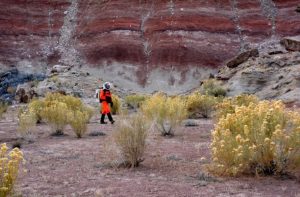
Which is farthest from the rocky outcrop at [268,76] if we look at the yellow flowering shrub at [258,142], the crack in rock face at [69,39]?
the yellow flowering shrub at [258,142]

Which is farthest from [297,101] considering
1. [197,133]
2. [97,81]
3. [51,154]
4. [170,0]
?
[170,0]

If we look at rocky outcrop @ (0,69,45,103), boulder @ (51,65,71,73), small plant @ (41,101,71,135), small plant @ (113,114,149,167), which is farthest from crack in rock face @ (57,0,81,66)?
small plant @ (113,114,149,167)

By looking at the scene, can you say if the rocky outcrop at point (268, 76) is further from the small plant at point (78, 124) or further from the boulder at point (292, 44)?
the small plant at point (78, 124)

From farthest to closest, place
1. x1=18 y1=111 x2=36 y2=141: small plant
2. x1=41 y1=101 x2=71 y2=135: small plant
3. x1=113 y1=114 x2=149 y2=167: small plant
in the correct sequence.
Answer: x1=41 y1=101 x2=71 y2=135: small plant → x1=18 y1=111 x2=36 y2=141: small plant → x1=113 y1=114 x2=149 y2=167: small plant

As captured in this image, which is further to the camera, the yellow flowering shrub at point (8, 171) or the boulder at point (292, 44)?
the boulder at point (292, 44)

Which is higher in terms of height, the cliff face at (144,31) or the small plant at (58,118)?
the cliff face at (144,31)

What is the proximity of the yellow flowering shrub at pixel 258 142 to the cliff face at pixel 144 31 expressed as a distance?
30.8 meters

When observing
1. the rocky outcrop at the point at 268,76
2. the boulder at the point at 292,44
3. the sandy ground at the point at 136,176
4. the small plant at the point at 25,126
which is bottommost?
the sandy ground at the point at 136,176

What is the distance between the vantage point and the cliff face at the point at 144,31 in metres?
39.6

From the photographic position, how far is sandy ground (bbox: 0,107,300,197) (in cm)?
708

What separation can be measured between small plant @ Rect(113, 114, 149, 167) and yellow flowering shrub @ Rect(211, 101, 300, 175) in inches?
59.9

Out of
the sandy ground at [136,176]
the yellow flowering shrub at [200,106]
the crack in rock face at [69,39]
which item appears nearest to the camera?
the sandy ground at [136,176]

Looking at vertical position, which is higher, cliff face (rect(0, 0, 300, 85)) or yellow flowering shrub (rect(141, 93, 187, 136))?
cliff face (rect(0, 0, 300, 85))

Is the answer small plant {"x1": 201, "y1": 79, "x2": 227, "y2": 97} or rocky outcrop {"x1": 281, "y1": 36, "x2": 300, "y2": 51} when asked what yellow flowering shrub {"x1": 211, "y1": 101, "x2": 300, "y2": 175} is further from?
rocky outcrop {"x1": 281, "y1": 36, "x2": 300, "y2": 51}
